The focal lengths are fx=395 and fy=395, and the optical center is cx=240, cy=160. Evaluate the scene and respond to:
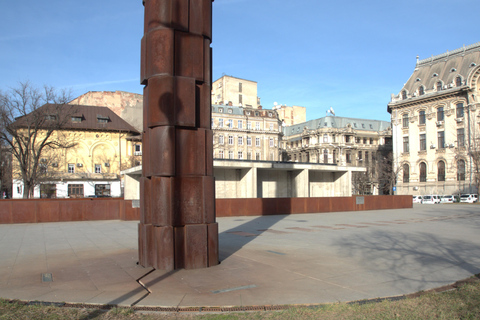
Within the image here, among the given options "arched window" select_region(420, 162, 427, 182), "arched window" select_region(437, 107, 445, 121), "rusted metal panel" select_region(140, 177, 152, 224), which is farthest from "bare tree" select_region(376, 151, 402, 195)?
"rusted metal panel" select_region(140, 177, 152, 224)

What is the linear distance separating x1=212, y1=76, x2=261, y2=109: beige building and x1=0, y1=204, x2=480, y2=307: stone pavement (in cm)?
7327

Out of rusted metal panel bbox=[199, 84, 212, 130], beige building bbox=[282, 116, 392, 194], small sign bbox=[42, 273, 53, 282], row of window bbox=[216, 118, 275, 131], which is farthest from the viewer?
beige building bbox=[282, 116, 392, 194]

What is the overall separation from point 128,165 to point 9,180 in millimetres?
19575

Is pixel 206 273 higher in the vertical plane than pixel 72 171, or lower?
lower

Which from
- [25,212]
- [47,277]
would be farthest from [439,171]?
[47,277]

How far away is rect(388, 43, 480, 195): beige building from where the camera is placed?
6456 cm

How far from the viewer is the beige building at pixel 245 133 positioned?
3184 inches

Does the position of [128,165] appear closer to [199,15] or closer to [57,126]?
[57,126]

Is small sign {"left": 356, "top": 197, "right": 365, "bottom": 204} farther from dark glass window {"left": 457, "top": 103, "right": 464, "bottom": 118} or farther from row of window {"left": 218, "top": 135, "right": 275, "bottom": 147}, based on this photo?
row of window {"left": 218, "top": 135, "right": 275, "bottom": 147}

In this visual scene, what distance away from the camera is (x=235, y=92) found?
90.9 metres

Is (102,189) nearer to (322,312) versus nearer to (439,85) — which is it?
(439,85)

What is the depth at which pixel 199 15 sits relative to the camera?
1088 centimetres

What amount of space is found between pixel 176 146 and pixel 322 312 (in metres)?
5.69

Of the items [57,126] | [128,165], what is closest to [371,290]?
[57,126]
